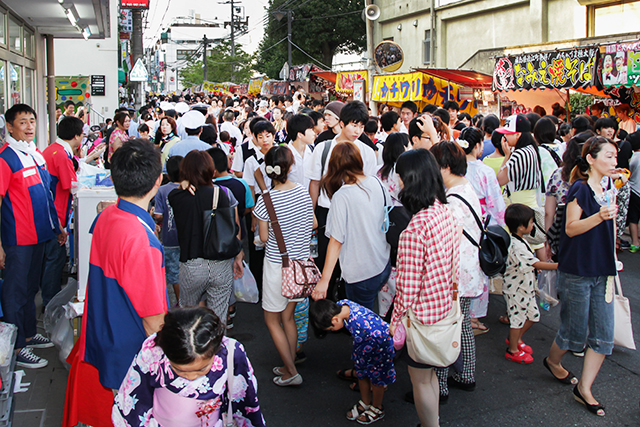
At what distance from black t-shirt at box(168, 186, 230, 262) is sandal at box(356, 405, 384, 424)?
5.53 feet

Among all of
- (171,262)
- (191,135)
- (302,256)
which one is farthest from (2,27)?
(302,256)

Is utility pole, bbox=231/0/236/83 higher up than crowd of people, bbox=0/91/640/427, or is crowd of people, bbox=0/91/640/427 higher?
utility pole, bbox=231/0/236/83

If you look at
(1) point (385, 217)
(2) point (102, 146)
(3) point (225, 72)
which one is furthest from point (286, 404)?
(3) point (225, 72)

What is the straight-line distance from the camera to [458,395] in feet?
13.8

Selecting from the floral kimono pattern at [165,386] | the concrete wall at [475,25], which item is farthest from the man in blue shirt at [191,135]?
the concrete wall at [475,25]

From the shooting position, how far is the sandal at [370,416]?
381 cm

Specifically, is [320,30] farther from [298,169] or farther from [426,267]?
[426,267]

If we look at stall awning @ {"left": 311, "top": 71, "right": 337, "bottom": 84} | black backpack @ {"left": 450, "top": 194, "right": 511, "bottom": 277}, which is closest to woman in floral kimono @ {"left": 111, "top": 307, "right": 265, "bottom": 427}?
black backpack @ {"left": 450, "top": 194, "right": 511, "bottom": 277}

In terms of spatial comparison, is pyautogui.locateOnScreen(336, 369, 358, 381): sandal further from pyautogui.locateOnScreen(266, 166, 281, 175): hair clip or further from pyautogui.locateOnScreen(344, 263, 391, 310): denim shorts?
pyautogui.locateOnScreen(266, 166, 281, 175): hair clip

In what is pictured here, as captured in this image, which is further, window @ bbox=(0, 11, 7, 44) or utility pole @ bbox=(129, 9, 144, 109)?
utility pole @ bbox=(129, 9, 144, 109)

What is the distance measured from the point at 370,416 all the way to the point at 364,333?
719mm

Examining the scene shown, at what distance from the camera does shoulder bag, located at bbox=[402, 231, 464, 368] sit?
10.4 ft

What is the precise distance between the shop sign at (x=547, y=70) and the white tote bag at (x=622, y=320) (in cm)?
777

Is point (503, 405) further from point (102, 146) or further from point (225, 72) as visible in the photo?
point (225, 72)
